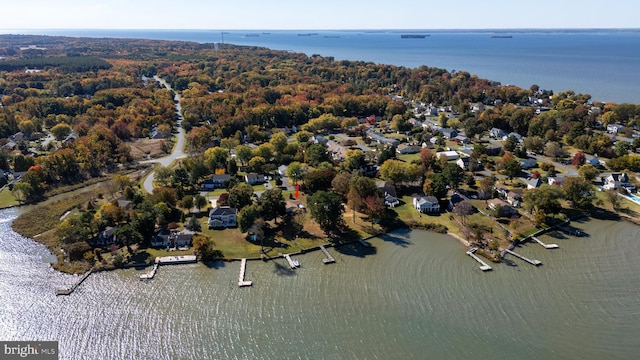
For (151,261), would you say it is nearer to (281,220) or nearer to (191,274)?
(191,274)

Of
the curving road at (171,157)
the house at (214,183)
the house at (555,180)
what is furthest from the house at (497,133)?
the curving road at (171,157)

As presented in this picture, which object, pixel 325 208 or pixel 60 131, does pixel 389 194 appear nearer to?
pixel 325 208

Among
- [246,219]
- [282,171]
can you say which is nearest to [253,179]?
[282,171]

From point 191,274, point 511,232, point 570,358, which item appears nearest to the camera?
point 570,358

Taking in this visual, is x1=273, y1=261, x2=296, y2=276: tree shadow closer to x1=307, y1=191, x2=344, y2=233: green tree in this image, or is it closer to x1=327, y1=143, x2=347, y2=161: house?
x1=307, y1=191, x2=344, y2=233: green tree

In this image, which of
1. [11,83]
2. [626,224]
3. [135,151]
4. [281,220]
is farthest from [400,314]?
[11,83]
